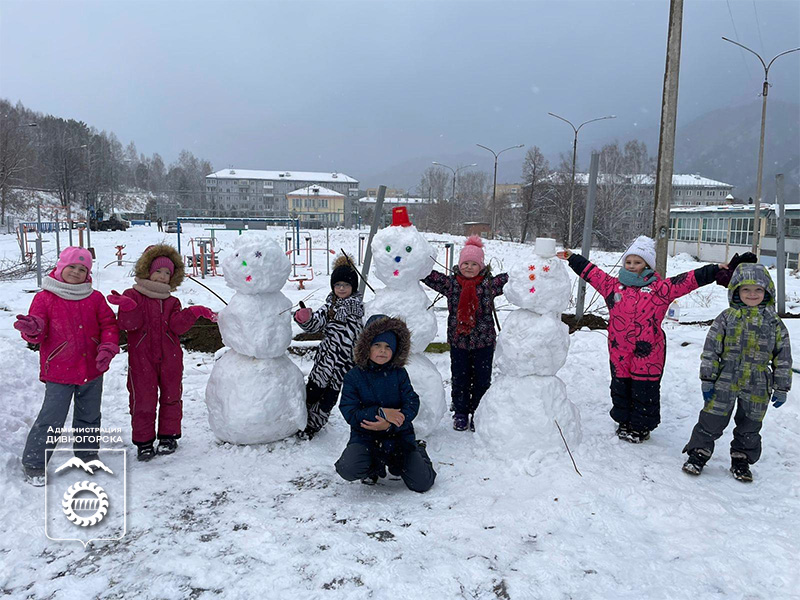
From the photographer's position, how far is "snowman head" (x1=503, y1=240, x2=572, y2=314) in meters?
3.74

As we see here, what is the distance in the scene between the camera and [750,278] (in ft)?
10.8

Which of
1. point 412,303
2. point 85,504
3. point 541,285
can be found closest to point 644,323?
point 541,285

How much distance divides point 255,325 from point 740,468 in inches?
137

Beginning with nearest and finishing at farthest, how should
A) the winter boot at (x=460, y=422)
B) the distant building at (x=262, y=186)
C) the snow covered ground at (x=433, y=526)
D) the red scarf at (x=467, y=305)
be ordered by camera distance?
the snow covered ground at (x=433, y=526) < the red scarf at (x=467, y=305) < the winter boot at (x=460, y=422) < the distant building at (x=262, y=186)

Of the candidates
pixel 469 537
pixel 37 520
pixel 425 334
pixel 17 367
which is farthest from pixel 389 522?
pixel 17 367

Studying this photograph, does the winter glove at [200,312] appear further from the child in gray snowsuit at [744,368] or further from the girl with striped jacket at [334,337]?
the child in gray snowsuit at [744,368]

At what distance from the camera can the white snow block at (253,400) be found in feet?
12.3

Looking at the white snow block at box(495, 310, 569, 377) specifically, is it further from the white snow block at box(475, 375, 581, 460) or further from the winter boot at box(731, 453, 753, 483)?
the winter boot at box(731, 453, 753, 483)

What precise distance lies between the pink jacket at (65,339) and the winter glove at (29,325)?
0.03 metres

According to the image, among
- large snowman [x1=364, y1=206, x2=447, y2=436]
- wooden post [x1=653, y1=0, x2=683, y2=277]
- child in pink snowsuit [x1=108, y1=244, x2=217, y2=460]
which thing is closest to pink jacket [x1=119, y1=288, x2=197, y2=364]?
child in pink snowsuit [x1=108, y1=244, x2=217, y2=460]

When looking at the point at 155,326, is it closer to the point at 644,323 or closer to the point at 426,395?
the point at 426,395

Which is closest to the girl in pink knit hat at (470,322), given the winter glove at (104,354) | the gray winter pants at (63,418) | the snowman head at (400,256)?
the snowman head at (400,256)

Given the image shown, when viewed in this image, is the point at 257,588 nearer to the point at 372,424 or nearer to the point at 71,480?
the point at 372,424

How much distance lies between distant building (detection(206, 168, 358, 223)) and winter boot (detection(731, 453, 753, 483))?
75.2 meters
